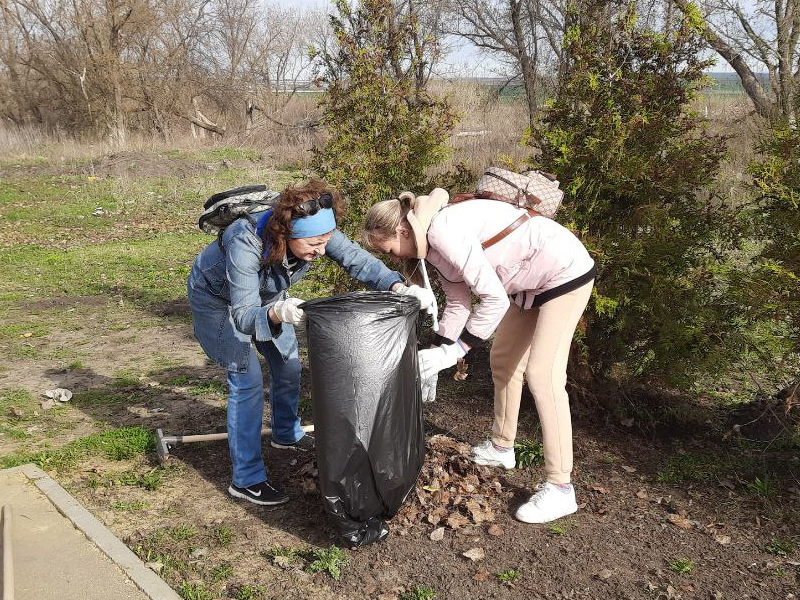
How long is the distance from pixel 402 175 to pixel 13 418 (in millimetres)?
2986

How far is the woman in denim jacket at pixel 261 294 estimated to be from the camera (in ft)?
9.89

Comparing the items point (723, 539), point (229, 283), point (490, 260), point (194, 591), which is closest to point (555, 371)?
point (490, 260)

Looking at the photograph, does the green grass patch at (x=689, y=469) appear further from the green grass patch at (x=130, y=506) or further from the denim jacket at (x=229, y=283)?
the green grass patch at (x=130, y=506)

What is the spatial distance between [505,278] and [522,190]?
38cm

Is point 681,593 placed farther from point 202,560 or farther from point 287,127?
point 287,127

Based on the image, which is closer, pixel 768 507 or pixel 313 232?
pixel 313 232

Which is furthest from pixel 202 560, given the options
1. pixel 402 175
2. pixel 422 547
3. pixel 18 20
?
pixel 18 20

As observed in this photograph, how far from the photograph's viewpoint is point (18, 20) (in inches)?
1124

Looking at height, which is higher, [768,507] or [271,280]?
[271,280]

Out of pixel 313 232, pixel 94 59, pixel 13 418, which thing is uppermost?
pixel 94 59

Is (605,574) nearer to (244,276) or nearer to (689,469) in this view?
(689,469)

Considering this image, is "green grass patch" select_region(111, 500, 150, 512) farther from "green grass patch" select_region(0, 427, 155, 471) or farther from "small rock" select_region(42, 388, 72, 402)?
"small rock" select_region(42, 388, 72, 402)

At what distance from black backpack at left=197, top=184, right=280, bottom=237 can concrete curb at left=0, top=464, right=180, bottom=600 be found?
1345 mm

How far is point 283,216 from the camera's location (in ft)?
9.80
